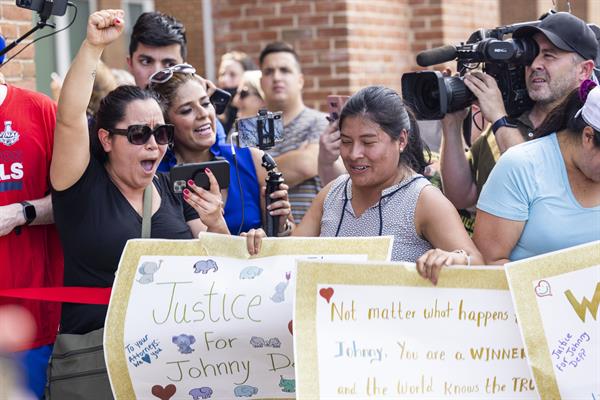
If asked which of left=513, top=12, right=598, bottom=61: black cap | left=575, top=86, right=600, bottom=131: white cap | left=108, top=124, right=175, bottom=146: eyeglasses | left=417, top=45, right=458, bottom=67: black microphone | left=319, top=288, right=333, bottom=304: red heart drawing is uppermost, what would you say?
left=513, top=12, right=598, bottom=61: black cap

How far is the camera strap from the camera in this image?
3.56m

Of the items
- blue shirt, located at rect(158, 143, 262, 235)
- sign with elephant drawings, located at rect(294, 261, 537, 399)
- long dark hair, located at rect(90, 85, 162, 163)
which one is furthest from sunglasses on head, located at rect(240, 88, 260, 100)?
sign with elephant drawings, located at rect(294, 261, 537, 399)

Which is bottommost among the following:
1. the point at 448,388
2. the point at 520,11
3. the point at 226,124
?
the point at 448,388

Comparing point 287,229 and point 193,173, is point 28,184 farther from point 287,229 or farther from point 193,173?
point 287,229

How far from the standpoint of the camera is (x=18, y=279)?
12.3ft

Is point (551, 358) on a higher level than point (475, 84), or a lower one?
lower

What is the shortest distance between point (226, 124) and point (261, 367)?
4.25m

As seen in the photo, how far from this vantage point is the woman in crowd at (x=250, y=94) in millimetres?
6980

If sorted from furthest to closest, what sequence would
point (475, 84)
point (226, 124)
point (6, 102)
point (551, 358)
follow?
point (226, 124), point (475, 84), point (6, 102), point (551, 358)

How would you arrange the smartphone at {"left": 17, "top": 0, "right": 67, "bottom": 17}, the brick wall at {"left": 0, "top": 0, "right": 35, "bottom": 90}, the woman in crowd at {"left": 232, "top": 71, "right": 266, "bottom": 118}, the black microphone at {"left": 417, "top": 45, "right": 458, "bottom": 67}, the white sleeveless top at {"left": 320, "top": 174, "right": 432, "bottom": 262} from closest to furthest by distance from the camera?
the white sleeveless top at {"left": 320, "top": 174, "right": 432, "bottom": 262}, the smartphone at {"left": 17, "top": 0, "right": 67, "bottom": 17}, the black microphone at {"left": 417, "top": 45, "right": 458, "bottom": 67}, the brick wall at {"left": 0, "top": 0, "right": 35, "bottom": 90}, the woman in crowd at {"left": 232, "top": 71, "right": 266, "bottom": 118}

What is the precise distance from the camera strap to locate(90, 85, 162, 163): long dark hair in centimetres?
19

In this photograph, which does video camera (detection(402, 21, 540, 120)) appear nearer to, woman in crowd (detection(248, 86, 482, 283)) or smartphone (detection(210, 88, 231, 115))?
woman in crowd (detection(248, 86, 482, 283))

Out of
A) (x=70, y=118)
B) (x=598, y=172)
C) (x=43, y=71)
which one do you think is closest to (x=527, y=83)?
(x=598, y=172)

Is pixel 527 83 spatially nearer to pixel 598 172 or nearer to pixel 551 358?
pixel 598 172
